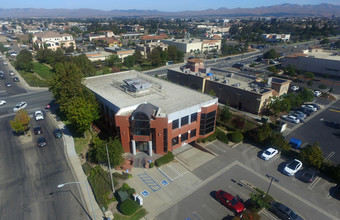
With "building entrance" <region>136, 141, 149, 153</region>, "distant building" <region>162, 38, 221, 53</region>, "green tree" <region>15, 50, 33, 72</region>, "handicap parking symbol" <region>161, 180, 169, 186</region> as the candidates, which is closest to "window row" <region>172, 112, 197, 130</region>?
"building entrance" <region>136, 141, 149, 153</region>

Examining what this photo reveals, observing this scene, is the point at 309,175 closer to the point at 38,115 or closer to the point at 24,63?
the point at 38,115

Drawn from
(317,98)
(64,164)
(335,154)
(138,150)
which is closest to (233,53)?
(317,98)

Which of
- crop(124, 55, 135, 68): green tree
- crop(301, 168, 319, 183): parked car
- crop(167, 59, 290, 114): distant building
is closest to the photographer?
crop(301, 168, 319, 183): parked car

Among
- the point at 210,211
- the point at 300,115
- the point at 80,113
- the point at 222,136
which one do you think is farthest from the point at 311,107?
the point at 80,113

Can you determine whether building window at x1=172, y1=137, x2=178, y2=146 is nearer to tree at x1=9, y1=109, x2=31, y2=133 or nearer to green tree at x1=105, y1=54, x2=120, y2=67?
tree at x1=9, y1=109, x2=31, y2=133

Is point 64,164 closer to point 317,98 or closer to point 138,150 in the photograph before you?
point 138,150

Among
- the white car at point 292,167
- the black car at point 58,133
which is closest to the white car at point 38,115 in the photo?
the black car at point 58,133
